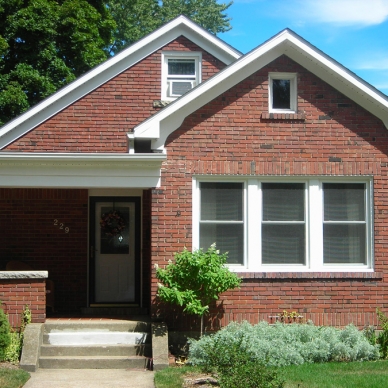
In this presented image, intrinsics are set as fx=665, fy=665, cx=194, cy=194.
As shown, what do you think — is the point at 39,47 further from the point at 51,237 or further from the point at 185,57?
the point at 51,237

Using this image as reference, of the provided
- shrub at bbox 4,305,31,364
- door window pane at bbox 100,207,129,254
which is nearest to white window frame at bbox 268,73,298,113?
door window pane at bbox 100,207,129,254

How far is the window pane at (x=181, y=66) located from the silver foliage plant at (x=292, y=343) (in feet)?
21.8

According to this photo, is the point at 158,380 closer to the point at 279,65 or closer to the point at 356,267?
the point at 356,267

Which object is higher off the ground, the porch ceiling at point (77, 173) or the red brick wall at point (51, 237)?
the porch ceiling at point (77, 173)

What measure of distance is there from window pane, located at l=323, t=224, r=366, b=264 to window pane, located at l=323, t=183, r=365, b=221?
0.16 meters

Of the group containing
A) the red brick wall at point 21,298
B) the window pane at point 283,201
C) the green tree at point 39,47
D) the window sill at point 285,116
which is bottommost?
the red brick wall at point 21,298

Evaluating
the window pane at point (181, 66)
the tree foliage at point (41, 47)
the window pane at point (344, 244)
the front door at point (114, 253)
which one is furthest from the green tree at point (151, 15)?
the window pane at point (344, 244)

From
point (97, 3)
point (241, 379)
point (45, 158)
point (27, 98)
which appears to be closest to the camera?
point (241, 379)

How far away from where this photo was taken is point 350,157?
11359mm

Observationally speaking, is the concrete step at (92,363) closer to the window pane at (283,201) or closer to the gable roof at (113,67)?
the window pane at (283,201)

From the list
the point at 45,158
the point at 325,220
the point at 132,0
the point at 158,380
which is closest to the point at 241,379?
the point at 158,380

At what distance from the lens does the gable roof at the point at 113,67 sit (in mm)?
14188

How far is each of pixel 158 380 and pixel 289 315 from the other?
3.06m

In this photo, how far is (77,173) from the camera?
1120cm
